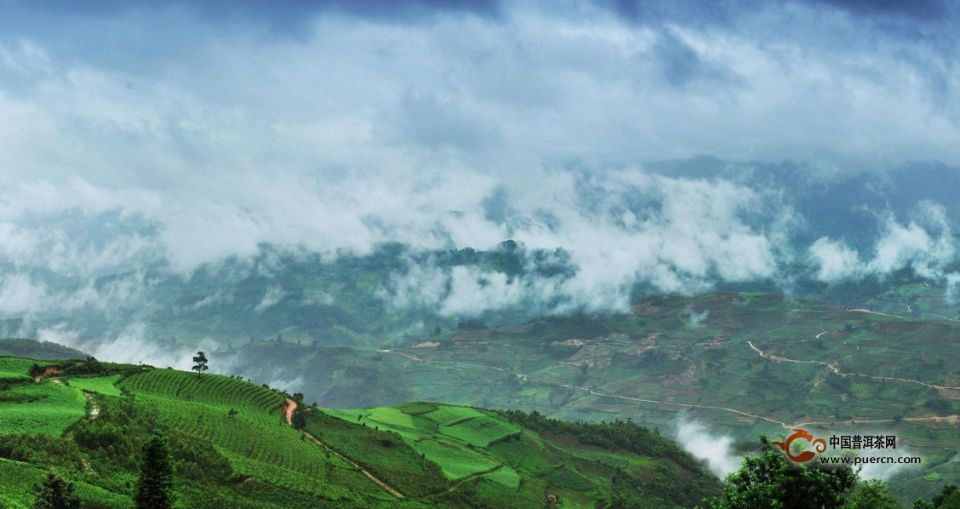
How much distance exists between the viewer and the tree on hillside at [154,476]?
56.0 meters

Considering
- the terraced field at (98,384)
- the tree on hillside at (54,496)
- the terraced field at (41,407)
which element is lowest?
the tree on hillside at (54,496)

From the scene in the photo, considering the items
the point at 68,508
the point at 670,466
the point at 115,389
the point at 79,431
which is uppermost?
the point at 670,466

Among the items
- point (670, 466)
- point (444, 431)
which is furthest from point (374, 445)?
point (670, 466)

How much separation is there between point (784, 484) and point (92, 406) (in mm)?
77460

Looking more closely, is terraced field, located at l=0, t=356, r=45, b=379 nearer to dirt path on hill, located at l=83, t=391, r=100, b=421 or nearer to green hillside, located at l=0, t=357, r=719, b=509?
green hillside, located at l=0, t=357, r=719, b=509

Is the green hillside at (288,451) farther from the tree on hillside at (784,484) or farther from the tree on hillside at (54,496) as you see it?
the tree on hillside at (784,484)

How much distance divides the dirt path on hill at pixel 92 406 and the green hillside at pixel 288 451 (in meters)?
0.27

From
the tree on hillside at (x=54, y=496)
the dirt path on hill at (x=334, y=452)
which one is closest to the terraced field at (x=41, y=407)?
the tree on hillside at (x=54, y=496)

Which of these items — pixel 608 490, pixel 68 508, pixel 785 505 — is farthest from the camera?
pixel 608 490

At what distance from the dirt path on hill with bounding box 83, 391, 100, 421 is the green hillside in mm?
267

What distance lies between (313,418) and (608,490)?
62.7 metres

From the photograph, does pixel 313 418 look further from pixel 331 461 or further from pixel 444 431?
pixel 444 431

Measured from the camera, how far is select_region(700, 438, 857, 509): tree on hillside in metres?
46.7

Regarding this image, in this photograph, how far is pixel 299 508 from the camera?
8119cm
